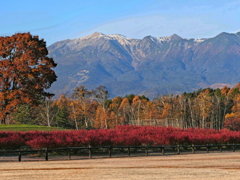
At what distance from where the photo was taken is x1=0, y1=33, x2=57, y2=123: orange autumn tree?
52719 millimetres

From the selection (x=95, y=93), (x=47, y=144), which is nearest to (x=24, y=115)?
(x=95, y=93)

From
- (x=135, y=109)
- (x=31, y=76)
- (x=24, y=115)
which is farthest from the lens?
(x=135, y=109)

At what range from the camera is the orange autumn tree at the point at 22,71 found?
52.7 m

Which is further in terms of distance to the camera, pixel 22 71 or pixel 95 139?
pixel 22 71

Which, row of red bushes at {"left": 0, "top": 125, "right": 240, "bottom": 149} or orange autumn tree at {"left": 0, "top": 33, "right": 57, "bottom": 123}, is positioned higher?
orange autumn tree at {"left": 0, "top": 33, "right": 57, "bottom": 123}

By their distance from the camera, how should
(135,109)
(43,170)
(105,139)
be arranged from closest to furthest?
(43,170), (105,139), (135,109)

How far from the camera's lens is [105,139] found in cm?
3803

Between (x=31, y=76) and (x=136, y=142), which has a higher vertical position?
(x=31, y=76)

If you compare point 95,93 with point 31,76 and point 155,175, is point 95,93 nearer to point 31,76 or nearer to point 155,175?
point 31,76

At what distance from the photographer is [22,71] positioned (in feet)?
173

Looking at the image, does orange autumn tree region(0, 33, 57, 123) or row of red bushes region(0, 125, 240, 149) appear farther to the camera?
orange autumn tree region(0, 33, 57, 123)

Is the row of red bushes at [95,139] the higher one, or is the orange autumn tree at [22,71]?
the orange autumn tree at [22,71]

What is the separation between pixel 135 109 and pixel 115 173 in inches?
4234

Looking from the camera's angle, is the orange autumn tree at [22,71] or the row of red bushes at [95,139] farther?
the orange autumn tree at [22,71]
